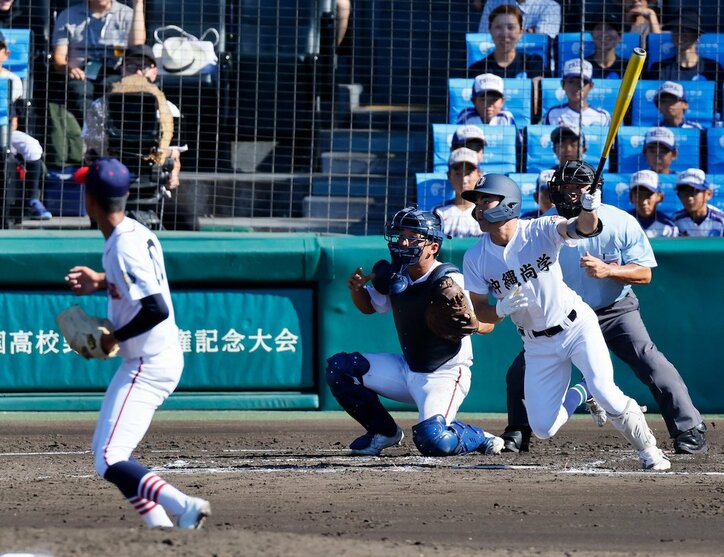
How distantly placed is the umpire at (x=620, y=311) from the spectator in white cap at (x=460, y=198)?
2230mm

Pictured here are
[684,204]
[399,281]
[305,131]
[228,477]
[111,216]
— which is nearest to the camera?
[111,216]

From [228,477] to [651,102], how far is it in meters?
6.04

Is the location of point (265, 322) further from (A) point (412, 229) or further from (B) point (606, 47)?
(B) point (606, 47)

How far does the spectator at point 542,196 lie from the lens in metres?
8.81

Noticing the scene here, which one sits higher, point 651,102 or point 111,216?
point 651,102

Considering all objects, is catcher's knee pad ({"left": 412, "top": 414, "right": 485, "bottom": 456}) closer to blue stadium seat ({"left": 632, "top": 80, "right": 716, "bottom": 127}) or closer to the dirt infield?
the dirt infield

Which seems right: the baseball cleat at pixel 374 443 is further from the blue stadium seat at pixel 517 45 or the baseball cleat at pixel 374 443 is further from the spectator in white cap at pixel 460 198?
the blue stadium seat at pixel 517 45

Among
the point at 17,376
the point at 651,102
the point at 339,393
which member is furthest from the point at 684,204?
the point at 17,376

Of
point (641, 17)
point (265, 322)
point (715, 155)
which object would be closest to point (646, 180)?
point (715, 155)

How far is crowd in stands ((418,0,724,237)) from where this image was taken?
31.0 ft

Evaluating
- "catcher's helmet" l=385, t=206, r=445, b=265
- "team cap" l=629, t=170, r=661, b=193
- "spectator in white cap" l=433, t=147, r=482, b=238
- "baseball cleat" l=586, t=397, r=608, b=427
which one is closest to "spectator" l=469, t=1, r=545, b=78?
"spectator in white cap" l=433, t=147, r=482, b=238

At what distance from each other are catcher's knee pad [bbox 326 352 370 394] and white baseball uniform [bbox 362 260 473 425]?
0.04 metres

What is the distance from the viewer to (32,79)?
9859 mm

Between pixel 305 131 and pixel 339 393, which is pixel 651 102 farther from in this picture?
pixel 339 393
